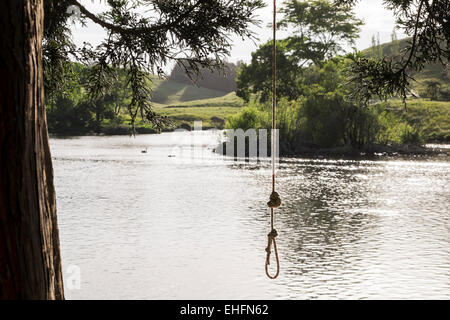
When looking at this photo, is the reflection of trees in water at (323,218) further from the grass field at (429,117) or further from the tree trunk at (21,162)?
the grass field at (429,117)

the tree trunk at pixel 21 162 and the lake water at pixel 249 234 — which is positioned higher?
the tree trunk at pixel 21 162

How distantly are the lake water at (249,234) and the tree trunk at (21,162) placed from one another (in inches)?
194

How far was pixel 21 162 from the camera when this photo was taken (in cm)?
400

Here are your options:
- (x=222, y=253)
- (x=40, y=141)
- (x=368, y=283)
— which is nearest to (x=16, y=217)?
(x=40, y=141)

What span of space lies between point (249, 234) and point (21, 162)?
9968mm

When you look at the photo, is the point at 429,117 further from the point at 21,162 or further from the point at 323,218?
the point at 21,162

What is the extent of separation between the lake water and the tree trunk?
4916 millimetres

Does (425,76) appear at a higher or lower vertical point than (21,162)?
higher

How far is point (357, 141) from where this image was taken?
38750mm

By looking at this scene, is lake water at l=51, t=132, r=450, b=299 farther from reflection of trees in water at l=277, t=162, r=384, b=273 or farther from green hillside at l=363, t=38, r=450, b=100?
green hillside at l=363, t=38, r=450, b=100

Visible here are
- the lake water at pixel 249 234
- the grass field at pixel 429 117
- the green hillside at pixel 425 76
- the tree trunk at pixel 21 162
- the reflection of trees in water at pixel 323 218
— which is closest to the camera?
the tree trunk at pixel 21 162

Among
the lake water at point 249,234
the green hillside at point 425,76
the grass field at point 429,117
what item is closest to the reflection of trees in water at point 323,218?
the lake water at point 249,234

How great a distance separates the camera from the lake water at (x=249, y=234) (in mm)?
9484

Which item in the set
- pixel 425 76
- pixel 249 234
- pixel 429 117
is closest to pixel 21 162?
pixel 249 234
